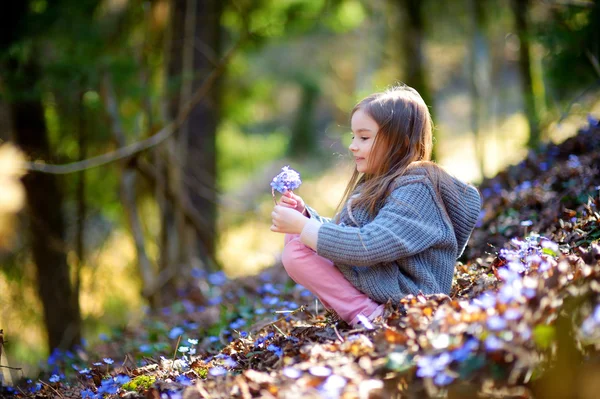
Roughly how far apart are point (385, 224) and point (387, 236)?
0.05 meters

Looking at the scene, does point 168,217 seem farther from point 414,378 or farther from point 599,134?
point 414,378

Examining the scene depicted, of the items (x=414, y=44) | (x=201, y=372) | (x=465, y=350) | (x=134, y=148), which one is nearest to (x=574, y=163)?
(x=465, y=350)

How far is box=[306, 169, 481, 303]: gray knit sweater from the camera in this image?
231cm

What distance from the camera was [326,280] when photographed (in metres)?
2.46

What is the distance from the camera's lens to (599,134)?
4277 millimetres

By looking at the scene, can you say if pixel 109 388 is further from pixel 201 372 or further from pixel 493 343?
pixel 493 343

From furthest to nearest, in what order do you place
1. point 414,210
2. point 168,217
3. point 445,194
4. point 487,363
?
point 168,217 < point 445,194 < point 414,210 < point 487,363

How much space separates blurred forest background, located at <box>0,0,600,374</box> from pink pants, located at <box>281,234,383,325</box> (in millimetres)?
2847

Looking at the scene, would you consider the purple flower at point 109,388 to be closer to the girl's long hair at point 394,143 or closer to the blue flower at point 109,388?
the blue flower at point 109,388

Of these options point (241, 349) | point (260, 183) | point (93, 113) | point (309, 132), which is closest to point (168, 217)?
point (93, 113)

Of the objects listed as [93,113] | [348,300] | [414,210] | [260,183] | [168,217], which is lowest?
[348,300]

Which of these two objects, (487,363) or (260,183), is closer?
(487,363)

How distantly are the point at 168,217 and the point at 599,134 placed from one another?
4.99 metres

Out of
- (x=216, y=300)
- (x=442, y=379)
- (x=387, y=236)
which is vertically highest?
(x=216, y=300)
